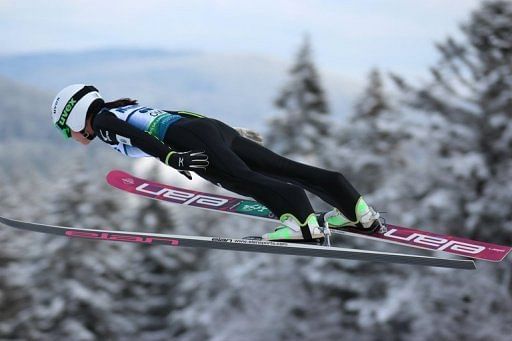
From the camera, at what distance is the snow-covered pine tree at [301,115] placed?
76.3ft

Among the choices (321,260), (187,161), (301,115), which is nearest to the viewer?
(187,161)

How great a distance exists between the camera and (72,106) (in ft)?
21.1

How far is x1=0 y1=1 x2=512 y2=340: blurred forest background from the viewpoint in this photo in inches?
677

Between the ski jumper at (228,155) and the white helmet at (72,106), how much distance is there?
0.14m

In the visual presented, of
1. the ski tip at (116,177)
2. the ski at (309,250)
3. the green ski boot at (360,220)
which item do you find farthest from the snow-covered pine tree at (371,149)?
the ski at (309,250)

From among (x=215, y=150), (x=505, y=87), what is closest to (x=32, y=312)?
(x=505, y=87)

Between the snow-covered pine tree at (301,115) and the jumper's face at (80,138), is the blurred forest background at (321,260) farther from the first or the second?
the jumper's face at (80,138)

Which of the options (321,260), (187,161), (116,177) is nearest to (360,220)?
(187,161)

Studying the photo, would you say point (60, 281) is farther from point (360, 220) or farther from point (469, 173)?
point (360, 220)

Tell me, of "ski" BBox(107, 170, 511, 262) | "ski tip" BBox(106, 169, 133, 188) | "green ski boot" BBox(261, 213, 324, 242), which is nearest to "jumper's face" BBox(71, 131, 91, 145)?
"ski" BBox(107, 170, 511, 262)

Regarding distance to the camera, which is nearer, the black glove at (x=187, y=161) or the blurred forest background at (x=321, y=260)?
the black glove at (x=187, y=161)

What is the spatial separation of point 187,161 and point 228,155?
16.0 inches

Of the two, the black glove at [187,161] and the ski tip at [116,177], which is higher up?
the ski tip at [116,177]

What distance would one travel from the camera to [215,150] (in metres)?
6.16
